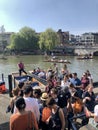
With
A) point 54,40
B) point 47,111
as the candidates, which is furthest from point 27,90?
point 54,40

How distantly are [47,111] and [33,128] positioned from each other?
114cm

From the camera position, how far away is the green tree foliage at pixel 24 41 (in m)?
106

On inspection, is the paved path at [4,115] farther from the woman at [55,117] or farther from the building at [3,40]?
the building at [3,40]

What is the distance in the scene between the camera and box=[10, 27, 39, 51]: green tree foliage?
347 ft

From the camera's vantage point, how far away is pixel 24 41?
106 metres

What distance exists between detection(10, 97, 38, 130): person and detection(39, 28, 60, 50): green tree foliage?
92.8 m

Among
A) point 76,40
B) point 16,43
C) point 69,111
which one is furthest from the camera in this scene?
point 76,40

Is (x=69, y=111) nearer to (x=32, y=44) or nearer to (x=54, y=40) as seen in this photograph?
(x=54, y=40)

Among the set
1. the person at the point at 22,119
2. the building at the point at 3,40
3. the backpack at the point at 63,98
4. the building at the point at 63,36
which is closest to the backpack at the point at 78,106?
the backpack at the point at 63,98

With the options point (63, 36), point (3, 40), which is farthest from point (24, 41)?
point (63, 36)

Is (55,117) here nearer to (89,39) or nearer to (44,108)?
(44,108)

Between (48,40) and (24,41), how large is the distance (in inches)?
493

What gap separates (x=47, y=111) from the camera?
630 centimetres

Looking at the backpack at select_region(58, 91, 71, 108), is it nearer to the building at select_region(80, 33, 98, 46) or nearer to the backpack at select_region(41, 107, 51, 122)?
the backpack at select_region(41, 107, 51, 122)
